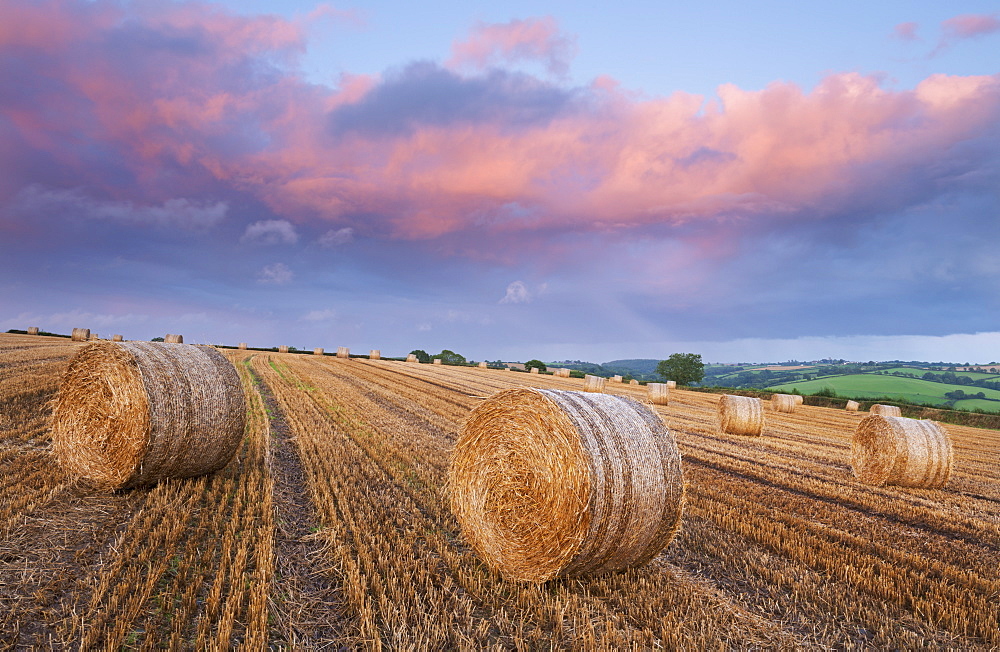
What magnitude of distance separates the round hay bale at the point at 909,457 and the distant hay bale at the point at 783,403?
15.8m

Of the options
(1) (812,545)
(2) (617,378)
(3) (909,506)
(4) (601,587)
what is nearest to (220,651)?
(4) (601,587)

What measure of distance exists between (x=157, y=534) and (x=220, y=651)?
7.41 ft

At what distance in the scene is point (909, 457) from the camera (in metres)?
9.20

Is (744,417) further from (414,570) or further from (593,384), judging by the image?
(593,384)

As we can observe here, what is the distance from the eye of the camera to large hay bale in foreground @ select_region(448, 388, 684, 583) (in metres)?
4.46

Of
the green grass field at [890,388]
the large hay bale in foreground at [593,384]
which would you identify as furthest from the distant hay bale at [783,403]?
the green grass field at [890,388]

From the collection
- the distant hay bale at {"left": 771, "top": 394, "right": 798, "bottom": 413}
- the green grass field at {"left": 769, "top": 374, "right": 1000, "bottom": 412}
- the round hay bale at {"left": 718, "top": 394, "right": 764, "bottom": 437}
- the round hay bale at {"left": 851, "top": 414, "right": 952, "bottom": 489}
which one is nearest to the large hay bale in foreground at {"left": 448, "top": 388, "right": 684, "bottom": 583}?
the round hay bale at {"left": 851, "top": 414, "right": 952, "bottom": 489}

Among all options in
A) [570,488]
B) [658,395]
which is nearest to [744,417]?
[658,395]

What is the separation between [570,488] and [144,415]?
542 centimetres

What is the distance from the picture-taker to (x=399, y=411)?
46.2ft

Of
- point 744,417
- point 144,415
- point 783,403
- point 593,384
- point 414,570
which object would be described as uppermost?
point 144,415

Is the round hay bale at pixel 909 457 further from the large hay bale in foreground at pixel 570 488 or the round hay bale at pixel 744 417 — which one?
the large hay bale in foreground at pixel 570 488

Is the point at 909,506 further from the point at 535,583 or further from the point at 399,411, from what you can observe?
the point at 399,411

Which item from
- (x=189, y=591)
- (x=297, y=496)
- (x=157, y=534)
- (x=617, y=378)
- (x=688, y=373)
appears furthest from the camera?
(x=688, y=373)
